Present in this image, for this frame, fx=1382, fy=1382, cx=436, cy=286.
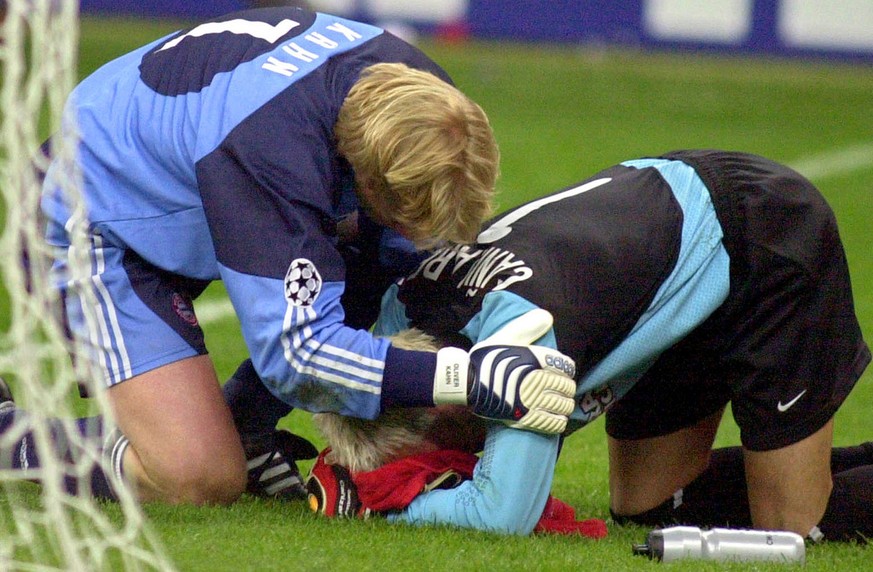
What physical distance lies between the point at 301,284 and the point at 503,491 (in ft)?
2.11

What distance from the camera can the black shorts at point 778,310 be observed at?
3.28 m

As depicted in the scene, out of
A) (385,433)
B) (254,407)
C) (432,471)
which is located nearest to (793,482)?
(432,471)

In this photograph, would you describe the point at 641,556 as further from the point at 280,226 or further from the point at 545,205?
the point at 280,226

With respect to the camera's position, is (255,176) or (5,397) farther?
(5,397)

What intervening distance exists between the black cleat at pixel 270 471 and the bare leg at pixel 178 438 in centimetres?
14

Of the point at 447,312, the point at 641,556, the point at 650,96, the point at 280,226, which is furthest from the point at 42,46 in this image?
Result: the point at 650,96

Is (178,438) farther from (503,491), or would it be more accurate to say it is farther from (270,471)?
(503,491)

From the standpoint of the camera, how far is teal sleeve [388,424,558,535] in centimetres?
306

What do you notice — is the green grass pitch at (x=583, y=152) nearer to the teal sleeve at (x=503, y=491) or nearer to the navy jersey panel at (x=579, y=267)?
the teal sleeve at (x=503, y=491)

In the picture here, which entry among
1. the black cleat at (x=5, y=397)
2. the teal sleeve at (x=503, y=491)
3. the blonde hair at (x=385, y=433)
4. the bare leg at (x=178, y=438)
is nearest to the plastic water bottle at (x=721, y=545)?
the teal sleeve at (x=503, y=491)

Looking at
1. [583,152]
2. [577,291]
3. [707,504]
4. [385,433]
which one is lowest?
[583,152]

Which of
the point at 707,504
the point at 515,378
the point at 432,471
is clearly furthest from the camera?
the point at 707,504

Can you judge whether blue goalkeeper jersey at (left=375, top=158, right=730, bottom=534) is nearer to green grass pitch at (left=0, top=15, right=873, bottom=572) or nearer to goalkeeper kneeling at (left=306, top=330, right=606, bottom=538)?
goalkeeper kneeling at (left=306, top=330, right=606, bottom=538)

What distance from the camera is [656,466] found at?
3674mm
